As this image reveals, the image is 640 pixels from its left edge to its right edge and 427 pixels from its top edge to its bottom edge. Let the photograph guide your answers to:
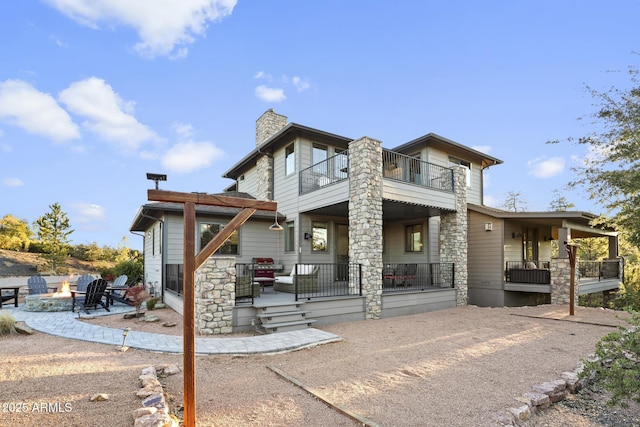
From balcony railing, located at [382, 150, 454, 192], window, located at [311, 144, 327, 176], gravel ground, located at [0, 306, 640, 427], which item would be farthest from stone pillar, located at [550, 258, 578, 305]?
window, located at [311, 144, 327, 176]

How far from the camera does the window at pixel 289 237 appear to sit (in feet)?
41.8

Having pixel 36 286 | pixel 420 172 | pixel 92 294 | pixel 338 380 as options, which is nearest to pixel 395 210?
pixel 420 172

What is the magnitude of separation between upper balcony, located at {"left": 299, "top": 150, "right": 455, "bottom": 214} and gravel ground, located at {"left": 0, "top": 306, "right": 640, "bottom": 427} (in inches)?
175

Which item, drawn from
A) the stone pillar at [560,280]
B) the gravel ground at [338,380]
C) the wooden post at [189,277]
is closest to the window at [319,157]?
the gravel ground at [338,380]

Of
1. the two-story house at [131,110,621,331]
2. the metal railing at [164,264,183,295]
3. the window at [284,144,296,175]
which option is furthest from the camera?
the window at [284,144,296,175]

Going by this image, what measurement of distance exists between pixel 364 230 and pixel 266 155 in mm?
6634

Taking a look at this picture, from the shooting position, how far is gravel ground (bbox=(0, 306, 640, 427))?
3.53m

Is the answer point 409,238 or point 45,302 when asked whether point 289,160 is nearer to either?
point 409,238

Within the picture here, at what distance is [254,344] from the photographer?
6.32m

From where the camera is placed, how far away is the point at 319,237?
12906mm

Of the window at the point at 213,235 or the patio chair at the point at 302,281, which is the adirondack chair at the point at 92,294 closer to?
the window at the point at 213,235

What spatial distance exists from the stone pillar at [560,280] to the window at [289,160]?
10370mm

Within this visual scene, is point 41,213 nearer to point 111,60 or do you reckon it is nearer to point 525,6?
point 111,60

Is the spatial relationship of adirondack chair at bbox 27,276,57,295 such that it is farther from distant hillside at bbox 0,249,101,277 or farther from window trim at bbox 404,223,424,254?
window trim at bbox 404,223,424,254
